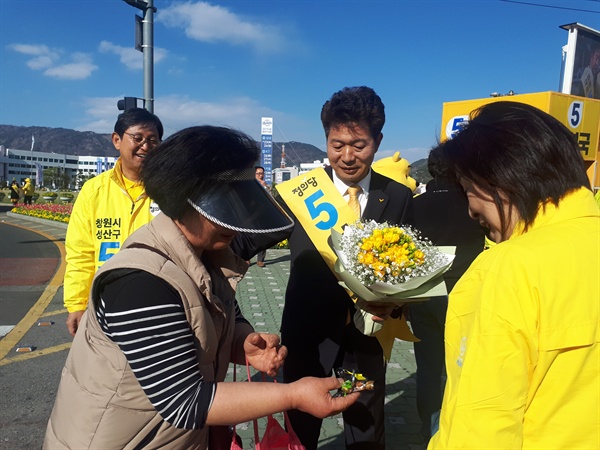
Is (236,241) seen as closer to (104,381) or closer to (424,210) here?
(104,381)

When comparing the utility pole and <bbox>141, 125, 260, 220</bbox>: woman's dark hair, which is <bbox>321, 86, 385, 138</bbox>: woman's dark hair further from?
the utility pole

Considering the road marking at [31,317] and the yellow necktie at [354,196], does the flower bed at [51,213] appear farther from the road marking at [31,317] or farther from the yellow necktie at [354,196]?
the yellow necktie at [354,196]

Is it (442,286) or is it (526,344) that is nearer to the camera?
(526,344)

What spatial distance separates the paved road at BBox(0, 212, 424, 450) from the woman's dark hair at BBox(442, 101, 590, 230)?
2.54 meters

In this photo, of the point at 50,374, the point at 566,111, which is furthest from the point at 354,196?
the point at 566,111

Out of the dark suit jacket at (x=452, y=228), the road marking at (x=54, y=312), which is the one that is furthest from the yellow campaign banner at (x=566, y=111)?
the road marking at (x=54, y=312)

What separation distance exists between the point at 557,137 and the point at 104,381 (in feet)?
4.40

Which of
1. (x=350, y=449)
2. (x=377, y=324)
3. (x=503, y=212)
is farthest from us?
(x=350, y=449)

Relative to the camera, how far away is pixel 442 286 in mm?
2090

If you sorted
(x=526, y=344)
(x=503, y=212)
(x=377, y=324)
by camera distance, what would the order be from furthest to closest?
(x=377, y=324), (x=503, y=212), (x=526, y=344)

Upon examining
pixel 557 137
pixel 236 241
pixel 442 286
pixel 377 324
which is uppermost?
pixel 557 137

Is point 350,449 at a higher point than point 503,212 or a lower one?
lower

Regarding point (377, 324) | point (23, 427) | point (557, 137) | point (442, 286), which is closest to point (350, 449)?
point (377, 324)

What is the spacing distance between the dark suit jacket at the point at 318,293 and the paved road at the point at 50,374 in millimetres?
1144
